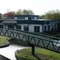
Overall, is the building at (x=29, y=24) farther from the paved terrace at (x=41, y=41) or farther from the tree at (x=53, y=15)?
the paved terrace at (x=41, y=41)

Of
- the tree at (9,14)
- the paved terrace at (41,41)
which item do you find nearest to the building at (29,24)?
the paved terrace at (41,41)

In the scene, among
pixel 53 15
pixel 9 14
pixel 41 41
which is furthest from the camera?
pixel 9 14

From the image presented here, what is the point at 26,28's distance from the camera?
152 ft

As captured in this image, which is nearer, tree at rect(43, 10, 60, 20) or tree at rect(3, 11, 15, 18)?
tree at rect(43, 10, 60, 20)

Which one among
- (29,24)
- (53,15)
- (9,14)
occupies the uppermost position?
(53,15)

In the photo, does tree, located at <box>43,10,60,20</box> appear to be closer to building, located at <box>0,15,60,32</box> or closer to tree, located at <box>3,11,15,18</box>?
building, located at <box>0,15,60,32</box>

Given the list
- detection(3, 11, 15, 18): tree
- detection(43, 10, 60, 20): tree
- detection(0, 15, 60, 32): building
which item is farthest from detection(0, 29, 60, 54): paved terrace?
detection(3, 11, 15, 18): tree

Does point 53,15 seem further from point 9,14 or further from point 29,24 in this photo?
point 9,14

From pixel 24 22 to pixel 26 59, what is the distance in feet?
89.0

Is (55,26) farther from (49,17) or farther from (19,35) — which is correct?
(19,35)

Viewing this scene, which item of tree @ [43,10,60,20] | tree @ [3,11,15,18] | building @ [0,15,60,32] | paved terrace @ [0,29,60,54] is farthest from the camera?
tree @ [3,11,15,18]

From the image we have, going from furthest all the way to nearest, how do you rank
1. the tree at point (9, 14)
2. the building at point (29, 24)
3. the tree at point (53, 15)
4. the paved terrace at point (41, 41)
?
the tree at point (9, 14) → the tree at point (53, 15) → the building at point (29, 24) → the paved terrace at point (41, 41)

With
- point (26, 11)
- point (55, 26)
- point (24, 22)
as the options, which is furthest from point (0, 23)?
point (26, 11)

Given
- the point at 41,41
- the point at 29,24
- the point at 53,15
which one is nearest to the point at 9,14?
the point at 53,15
